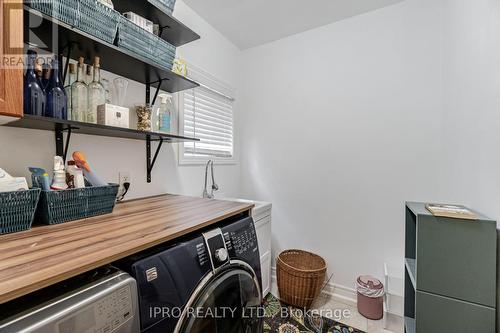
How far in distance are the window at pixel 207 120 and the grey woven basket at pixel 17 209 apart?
3.54 feet

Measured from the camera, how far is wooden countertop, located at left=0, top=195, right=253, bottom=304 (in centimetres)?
50

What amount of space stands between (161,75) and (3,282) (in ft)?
4.08

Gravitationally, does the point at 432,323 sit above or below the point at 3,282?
below

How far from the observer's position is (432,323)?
1135 mm

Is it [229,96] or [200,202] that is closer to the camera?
[200,202]

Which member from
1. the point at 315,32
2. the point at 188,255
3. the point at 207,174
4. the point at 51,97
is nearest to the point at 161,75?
the point at 51,97

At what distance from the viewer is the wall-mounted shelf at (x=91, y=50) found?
0.88m

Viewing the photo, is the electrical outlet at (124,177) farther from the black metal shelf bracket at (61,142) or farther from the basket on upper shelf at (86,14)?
the basket on upper shelf at (86,14)

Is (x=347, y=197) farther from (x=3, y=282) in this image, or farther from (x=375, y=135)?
(x=3, y=282)

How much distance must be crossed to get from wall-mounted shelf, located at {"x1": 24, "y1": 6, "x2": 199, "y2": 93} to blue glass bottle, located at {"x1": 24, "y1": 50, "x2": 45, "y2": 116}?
119 mm

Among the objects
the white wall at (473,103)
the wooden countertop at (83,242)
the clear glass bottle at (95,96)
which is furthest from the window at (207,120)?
the white wall at (473,103)

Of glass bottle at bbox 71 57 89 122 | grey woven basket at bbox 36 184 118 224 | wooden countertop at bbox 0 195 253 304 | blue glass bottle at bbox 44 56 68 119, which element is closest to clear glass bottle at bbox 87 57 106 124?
glass bottle at bbox 71 57 89 122

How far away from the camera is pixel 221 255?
0.93m

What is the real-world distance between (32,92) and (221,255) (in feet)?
3.21
